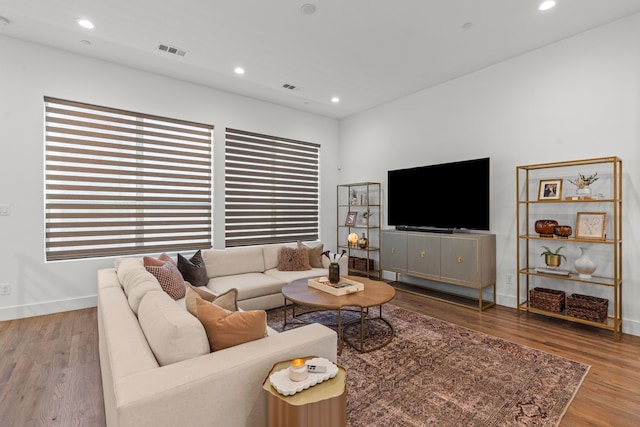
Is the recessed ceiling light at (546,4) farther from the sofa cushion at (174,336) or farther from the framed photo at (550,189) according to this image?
the sofa cushion at (174,336)

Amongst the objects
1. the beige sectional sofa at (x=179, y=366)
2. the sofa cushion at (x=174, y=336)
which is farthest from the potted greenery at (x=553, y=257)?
the sofa cushion at (x=174, y=336)

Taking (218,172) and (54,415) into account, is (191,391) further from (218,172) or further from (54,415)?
(218,172)

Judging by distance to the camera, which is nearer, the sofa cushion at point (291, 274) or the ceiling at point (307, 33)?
the ceiling at point (307, 33)

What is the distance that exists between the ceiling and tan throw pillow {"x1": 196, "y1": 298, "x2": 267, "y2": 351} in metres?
2.61

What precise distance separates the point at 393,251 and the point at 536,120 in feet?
7.97

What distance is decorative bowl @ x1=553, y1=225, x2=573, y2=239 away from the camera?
324cm

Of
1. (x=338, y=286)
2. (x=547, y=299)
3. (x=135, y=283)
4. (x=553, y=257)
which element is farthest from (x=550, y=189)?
(x=135, y=283)

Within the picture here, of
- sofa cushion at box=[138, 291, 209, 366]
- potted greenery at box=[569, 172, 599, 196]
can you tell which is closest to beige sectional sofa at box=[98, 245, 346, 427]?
sofa cushion at box=[138, 291, 209, 366]

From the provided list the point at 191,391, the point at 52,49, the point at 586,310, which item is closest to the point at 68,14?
the point at 52,49

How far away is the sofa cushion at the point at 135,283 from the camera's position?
6.41ft

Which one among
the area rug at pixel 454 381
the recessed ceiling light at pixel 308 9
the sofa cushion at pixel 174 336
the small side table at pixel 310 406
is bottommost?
the area rug at pixel 454 381

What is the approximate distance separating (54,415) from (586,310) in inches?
173

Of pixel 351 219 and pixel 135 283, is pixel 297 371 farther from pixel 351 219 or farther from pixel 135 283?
pixel 351 219

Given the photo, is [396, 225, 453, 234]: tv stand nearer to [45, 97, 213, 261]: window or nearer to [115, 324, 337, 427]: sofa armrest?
[45, 97, 213, 261]: window
